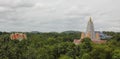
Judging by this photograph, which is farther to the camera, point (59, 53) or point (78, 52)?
point (59, 53)

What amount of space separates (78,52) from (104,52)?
6786 mm

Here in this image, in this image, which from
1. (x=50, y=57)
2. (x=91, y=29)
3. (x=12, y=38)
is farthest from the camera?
(x=12, y=38)

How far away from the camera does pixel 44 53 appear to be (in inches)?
2168

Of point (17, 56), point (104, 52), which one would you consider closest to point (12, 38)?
point (17, 56)

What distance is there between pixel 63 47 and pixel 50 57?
25.3ft

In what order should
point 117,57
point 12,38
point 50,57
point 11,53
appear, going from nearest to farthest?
1. point 117,57
2. point 50,57
3. point 11,53
4. point 12,38

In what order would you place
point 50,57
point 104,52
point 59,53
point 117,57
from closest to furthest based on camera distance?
point 117,57 → point 104,52 → point 50,57 → point 59,53

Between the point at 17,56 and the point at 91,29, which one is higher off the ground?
the point at 91,29

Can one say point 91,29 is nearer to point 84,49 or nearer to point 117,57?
point 84,49

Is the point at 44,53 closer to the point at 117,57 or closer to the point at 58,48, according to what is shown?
the point at 58,48

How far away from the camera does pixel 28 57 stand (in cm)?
5997

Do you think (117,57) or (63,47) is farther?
(63,47)

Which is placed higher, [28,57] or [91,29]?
[91,29]

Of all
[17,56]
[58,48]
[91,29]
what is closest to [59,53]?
[58,48]
